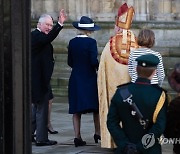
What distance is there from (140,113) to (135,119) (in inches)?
2.2

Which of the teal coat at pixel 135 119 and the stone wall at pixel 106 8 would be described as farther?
the stone wall at pixel 106 8

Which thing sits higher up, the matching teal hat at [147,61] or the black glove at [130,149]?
the matching teal hat at [147,61]

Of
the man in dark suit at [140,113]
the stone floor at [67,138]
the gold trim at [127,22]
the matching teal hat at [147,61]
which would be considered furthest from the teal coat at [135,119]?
the stone floor at [67,138]

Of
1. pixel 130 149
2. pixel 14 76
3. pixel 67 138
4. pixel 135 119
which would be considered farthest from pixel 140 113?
pixel 67 138

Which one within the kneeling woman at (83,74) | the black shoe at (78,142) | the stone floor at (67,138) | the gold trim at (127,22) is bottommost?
the stone floor at (67,138)

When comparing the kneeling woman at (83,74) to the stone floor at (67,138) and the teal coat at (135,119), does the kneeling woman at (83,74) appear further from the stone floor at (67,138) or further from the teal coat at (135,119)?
the teal coat at (135,119)

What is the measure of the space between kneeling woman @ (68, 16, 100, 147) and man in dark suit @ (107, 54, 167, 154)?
3.89 meters

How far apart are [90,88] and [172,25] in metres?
6.32

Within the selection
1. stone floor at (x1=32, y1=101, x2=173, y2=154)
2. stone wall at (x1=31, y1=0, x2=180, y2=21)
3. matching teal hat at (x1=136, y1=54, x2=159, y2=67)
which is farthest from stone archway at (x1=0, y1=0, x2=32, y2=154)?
stone wall at (x1=31, y1=0, x2=180, y2=21)

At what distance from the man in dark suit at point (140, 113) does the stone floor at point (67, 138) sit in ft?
12.2

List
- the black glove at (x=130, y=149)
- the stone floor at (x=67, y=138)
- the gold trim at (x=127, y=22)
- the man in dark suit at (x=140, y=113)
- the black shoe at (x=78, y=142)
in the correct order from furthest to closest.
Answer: the black shoe at (x=78, y=142)
the stone floor at (x=67, y=138)
the gold trim at (x=127, y=22)
the man in dark suit at (x=140, y=113)
the black glove at (x=130, y=149)

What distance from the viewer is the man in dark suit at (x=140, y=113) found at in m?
4.84

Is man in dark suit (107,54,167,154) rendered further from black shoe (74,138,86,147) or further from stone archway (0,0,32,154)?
black shoe (74,138,86,147)

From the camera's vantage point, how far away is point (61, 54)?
614 inches
